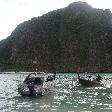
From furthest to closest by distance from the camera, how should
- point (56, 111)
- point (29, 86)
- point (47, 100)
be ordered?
point (29, 86)
point (47, 100)
point (56, 111)

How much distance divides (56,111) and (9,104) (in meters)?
10.9

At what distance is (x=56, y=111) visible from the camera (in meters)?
48.7

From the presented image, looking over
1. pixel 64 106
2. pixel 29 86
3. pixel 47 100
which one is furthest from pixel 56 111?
pixel 29 86

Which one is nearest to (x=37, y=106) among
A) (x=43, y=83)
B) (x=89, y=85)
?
(x=43, y=83)

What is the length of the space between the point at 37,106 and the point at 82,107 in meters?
7.01

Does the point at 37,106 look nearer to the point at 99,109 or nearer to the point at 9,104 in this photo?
the point at 9,104

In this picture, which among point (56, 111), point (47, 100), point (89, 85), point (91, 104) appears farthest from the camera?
point (89, 85)

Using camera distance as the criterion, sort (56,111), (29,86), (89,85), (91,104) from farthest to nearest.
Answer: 1. (89,85)
2. (29,86)
3. (91,104)
4. (56,111)

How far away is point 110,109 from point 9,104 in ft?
53.0

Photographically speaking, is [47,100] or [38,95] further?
[38,95]

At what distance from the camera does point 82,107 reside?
52312mm

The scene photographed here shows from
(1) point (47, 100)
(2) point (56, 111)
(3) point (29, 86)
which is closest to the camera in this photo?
(2) point (56, 111)

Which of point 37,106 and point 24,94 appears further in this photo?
point 24,94

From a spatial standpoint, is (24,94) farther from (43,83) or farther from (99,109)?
(99,109)
